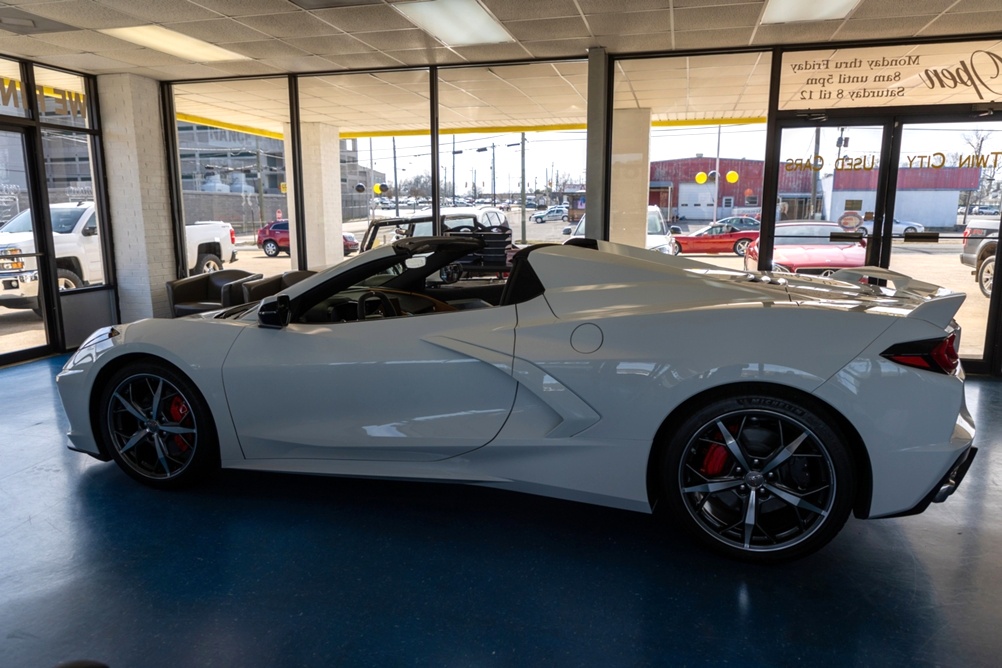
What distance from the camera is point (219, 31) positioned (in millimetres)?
5828

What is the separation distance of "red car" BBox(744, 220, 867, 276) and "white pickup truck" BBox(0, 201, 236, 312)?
20.4ft

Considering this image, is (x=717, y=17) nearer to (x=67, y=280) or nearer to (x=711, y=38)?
(x=711, y=38)

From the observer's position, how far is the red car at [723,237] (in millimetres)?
6691

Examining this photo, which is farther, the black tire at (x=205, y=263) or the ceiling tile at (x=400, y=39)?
the black tire at (x=205, y=263)

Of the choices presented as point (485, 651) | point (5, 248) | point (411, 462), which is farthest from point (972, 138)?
point (5, 248)

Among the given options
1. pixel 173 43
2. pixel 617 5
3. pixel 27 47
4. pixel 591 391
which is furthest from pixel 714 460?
pixel 27 47

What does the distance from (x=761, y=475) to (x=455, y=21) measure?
4450mm

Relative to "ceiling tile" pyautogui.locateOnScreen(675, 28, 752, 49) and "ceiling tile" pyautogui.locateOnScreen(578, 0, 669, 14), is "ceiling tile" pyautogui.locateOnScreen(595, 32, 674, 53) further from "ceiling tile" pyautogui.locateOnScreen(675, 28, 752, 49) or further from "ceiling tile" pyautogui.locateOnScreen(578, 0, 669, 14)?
"ceiling tile" pyautogui.locateOnScreen(578, 0, 669, 14)

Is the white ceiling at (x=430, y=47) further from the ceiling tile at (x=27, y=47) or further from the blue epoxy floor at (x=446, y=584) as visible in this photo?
the blue epoxy floor at (x=446, y=584)

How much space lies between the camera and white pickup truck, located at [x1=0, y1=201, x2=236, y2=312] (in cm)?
675

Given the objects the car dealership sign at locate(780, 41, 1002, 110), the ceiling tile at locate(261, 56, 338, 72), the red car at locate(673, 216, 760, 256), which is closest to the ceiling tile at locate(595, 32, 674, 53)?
the car dealership sign at locate(780, 41, 1002, 110)

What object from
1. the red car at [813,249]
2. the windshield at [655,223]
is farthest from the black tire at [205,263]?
the red car at [813,249]

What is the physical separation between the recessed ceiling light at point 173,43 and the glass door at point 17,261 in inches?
68.8

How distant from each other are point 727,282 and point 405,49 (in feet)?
15.5
